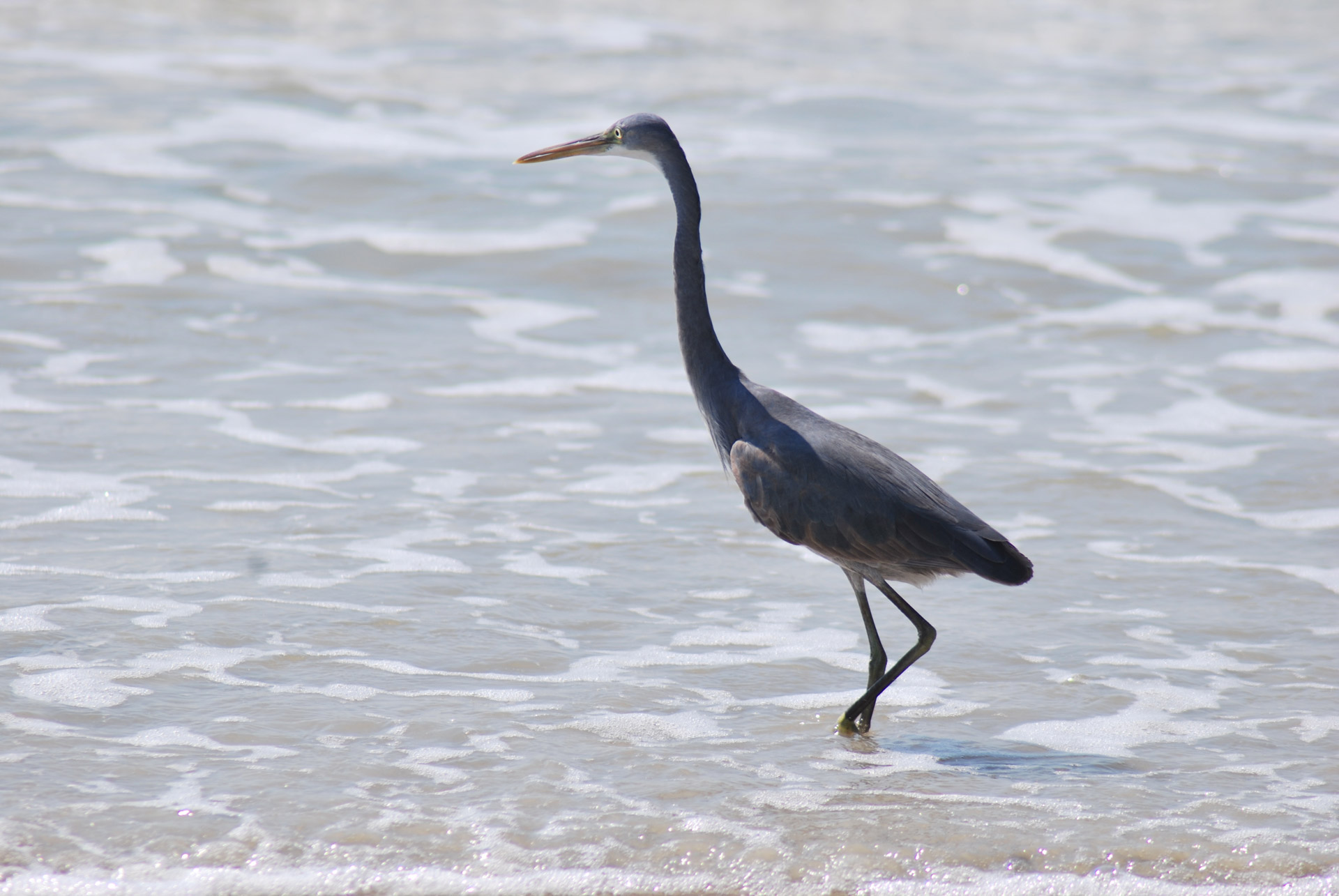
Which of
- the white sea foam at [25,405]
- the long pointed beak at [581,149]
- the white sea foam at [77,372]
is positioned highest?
the long pointed beak at [581,149]

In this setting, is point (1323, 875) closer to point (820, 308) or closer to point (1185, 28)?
point (820, 308)

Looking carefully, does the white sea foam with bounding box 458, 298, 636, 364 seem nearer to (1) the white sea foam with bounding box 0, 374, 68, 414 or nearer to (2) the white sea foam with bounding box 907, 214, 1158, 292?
(1) the white sea foam with bounding box 0, 374, 68, 414

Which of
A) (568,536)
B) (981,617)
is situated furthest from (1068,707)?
(568,536)

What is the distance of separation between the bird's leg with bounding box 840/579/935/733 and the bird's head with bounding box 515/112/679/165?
1628 millimetres

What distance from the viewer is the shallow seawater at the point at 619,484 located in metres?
3.40

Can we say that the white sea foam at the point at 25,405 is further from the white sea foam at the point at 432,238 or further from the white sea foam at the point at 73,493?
the white sea foam at the point at 432,238

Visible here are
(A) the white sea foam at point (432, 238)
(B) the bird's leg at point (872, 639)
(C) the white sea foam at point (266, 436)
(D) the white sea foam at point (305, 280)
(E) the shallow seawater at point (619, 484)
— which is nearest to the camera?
(E) the shallow seawater at point (619, 484)

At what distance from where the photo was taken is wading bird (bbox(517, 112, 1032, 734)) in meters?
3.97

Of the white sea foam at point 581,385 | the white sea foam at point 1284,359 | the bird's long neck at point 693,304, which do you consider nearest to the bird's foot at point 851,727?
the bird's long neck at point 693,304

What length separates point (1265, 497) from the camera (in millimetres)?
6027

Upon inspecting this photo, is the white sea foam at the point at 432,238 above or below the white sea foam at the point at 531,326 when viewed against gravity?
above

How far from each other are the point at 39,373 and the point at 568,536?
10.4 feet

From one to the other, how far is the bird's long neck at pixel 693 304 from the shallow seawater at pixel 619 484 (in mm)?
878

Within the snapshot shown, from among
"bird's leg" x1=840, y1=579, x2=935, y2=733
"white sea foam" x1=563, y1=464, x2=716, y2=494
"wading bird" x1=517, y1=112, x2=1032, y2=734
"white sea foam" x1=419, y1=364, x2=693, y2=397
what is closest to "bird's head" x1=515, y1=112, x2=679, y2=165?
"wading bird" x1=517, y1=112, x2=1032, y2=734
